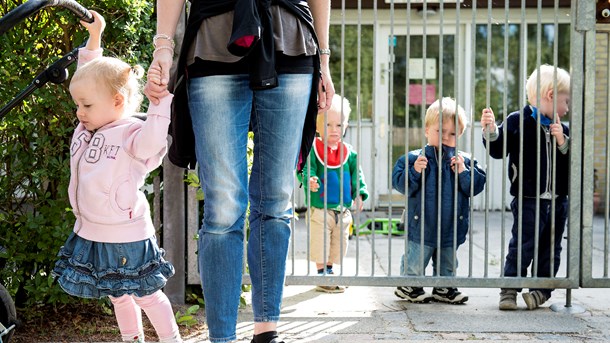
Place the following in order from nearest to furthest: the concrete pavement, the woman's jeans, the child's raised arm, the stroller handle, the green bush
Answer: the stroller handle → the woman's jeans → the child's raised arm → the green bush → the concrete pavement

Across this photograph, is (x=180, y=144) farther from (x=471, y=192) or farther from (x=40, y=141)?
(x=471, y=192)

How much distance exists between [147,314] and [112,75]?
35.6 inches

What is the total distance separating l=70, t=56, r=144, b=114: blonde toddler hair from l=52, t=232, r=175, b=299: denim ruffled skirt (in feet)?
1.79

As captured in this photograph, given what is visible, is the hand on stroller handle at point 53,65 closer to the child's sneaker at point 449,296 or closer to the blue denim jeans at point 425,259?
the blue denim jeans at point 425,259

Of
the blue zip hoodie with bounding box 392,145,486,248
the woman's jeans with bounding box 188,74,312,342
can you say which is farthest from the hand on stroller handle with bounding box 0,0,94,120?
the blue zip hoodie with bounding box 392,145,486,248

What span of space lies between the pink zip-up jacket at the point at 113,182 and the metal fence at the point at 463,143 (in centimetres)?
125

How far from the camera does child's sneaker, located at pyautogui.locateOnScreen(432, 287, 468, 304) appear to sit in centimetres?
507

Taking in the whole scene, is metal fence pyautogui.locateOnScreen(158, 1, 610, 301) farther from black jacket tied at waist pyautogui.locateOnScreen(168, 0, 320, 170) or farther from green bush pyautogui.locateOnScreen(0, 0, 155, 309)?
black jacket tied at waist pyautogui.locateOnScreen(168, 0, 320, 170)

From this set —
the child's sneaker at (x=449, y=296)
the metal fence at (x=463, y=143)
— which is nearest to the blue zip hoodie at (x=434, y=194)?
the metal fence at (x=463, y=143)

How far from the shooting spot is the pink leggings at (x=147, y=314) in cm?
335

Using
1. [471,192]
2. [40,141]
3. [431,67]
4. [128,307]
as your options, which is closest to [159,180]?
[40,141]

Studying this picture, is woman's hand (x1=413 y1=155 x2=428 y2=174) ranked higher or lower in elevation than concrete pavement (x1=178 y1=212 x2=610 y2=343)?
higher

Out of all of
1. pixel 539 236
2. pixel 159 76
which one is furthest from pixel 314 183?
pixel 159 76

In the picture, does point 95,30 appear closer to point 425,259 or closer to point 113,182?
point 113,182
